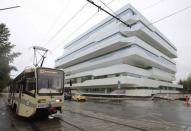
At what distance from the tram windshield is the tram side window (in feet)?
1.13

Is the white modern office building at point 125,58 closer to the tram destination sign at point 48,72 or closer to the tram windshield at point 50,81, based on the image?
the tram windshield at point 50,81

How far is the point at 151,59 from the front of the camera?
50.9m

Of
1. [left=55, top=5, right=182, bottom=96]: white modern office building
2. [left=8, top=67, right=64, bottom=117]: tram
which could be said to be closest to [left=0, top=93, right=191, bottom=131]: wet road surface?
[left=8, top=67, right=64, bottom=117]: tram

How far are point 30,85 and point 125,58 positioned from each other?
38074 millimetres

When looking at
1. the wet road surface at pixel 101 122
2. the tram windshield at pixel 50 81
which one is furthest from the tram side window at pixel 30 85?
the wet road surface at pixel 101 122

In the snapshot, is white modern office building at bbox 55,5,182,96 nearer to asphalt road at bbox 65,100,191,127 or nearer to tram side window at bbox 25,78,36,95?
asphalt road at bbox 65,100,191,127

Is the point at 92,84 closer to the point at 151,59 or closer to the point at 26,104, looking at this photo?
the point at 151,59

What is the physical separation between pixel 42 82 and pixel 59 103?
1672mm

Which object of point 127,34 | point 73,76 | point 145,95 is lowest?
point 145,95

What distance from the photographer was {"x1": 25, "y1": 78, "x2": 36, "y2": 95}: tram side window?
37.6ft

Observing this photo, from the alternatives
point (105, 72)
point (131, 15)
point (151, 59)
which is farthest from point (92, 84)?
point (131, 15)

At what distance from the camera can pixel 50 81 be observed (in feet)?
39.9

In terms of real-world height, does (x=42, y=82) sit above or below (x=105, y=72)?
below

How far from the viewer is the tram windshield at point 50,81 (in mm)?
11675
